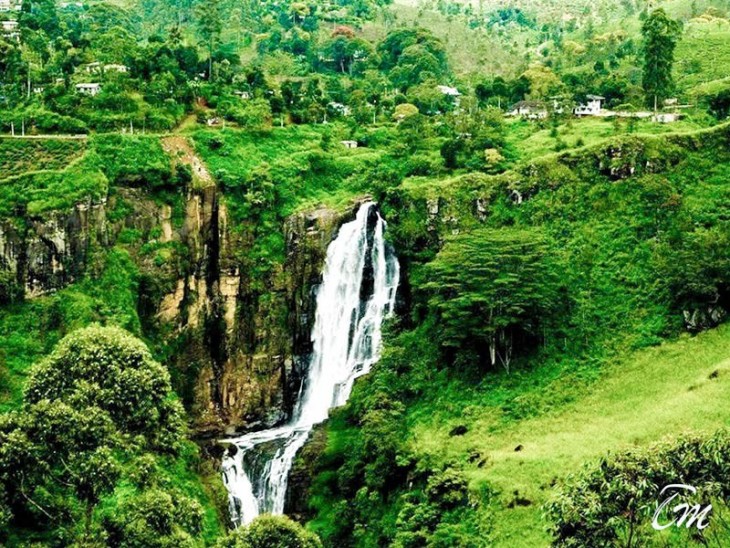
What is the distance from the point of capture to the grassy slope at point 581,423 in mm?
27719

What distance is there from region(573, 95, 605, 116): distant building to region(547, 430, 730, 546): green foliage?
4229cm

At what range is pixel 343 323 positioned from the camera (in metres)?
42.7

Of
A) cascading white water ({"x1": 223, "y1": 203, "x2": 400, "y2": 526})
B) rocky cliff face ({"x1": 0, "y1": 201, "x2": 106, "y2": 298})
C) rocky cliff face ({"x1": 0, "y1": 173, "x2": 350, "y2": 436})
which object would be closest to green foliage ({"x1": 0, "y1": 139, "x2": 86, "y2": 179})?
rocky cliff face ({"x1": 0, "y1": 173, "x2": 350, "y2": 436})

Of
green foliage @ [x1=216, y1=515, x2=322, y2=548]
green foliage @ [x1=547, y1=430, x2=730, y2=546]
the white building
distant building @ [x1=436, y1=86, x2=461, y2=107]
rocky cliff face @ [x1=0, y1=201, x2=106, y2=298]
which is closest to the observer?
green foliage @ [x1=547, y1=430, x2=730, y2=546]

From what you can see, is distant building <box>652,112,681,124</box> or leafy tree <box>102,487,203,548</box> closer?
leafy tree <box>102,487,203,548</box>

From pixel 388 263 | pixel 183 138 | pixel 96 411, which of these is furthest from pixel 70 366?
pixel 183 138

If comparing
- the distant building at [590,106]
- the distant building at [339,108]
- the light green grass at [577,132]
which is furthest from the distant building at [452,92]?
the light green grass at [577,132]

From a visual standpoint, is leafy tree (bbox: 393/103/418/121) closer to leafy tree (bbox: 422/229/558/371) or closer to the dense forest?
the dense forest

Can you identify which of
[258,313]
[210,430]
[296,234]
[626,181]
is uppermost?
[626,181]

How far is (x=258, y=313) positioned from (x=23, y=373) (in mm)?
12075

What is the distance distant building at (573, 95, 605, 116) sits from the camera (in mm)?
59312

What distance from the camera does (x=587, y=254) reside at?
129 ft

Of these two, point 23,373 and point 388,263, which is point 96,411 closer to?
point 23,373

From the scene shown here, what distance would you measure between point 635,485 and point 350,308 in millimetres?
24758
